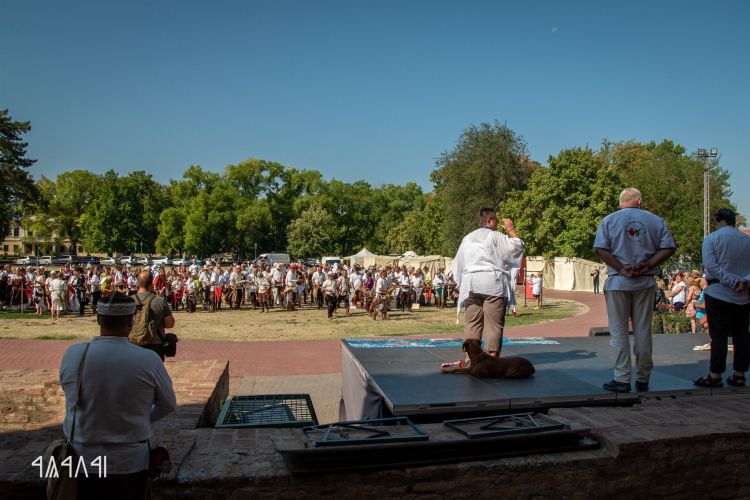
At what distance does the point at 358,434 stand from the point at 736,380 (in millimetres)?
3455

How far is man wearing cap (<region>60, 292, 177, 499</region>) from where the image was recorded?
2408mm

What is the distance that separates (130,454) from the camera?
8.06ft

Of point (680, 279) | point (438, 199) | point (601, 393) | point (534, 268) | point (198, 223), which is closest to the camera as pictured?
point (601, 393)

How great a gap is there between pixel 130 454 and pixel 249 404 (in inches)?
129

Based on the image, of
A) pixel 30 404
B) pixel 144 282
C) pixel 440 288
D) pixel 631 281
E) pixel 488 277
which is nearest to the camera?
pixel 631 281

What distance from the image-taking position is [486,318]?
16.2ft

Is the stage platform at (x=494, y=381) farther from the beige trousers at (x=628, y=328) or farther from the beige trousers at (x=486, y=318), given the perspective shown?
the beige trousers at (x=486, y=318)

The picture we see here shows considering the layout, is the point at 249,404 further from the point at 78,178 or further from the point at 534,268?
the point at 78,178

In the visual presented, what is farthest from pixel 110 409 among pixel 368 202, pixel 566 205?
pixel 368 202

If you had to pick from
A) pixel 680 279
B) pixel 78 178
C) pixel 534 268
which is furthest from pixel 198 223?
pixel 680 279

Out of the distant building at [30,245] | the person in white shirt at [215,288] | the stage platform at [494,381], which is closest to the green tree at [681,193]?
the person in white shirt at [215,288]

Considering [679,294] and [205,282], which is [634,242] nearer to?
[679,294]

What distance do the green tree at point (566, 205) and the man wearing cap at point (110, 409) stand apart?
36.9 m

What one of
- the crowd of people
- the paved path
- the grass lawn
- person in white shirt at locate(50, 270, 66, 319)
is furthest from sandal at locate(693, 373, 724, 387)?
person in white shirt at locate(50, 270, 66, 319)
